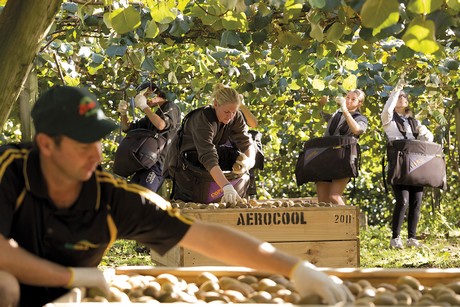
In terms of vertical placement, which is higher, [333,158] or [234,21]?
[234,21]

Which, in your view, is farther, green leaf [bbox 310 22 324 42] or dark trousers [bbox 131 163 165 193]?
dark trousers [bbox 131 163 165 193]

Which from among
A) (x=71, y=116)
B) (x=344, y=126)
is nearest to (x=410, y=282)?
(x=71, y=116)

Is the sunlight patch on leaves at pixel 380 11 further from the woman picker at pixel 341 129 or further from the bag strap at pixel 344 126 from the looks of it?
the bag strap at pixel 344 126

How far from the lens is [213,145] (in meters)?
7.50

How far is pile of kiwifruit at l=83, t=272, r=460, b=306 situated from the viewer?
3.21m

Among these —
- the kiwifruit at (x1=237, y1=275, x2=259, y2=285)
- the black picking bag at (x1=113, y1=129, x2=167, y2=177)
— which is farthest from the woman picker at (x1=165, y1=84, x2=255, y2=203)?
the kiwifruit at (x1=237, y1=275, x2=259, y2=285)

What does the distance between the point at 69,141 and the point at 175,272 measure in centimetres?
111

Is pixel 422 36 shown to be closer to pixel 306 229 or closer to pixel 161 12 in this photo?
pixel 161 12

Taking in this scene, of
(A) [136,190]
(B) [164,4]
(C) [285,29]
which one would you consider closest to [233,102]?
(C) [285,29]

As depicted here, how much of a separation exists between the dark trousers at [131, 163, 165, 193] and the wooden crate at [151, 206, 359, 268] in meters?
2.20

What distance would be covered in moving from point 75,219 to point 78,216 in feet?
0.05

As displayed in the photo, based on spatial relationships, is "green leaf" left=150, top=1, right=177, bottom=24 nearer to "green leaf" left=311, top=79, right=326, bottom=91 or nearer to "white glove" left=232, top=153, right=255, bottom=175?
"white glove" left=232, top=153, right=255, bottom=175

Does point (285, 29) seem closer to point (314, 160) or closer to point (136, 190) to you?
point (314, 160)

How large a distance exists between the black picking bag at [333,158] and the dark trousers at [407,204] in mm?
843
